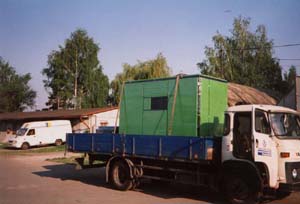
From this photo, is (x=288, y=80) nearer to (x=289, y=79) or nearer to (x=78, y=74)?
(x=289, y=79)

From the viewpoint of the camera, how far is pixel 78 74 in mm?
63156

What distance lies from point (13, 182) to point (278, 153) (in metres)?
10.1

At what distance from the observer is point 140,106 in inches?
555

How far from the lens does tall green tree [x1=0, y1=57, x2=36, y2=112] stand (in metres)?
77.5

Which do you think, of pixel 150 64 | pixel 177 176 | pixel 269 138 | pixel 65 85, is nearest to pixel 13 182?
pixel 177 176

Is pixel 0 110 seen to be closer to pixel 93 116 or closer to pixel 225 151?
pixel 93 116

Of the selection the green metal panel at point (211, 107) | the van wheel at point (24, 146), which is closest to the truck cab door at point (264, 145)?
the green metal panel at point (211, 107)

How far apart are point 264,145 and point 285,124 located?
918 millimetres

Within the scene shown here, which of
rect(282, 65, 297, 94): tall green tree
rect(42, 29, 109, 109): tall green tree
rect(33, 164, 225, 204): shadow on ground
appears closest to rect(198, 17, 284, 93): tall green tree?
Answer: rect(282, 65, 297, 94): tall green tree

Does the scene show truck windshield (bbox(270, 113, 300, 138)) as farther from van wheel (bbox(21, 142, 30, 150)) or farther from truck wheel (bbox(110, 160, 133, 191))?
van wheel (bbox(21, 142, 30, 150))

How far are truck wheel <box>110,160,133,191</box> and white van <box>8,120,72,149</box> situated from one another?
83.8 ft

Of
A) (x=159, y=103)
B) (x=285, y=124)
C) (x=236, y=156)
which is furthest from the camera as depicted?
(x=159, y=103)

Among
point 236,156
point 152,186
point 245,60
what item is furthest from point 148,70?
point 236,156

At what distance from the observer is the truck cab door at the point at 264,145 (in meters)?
9.97
